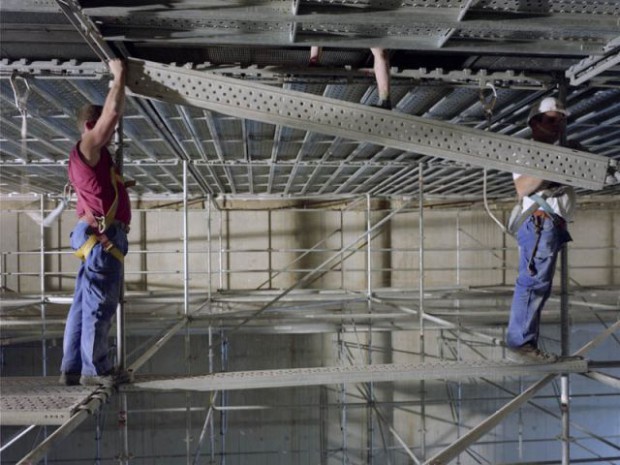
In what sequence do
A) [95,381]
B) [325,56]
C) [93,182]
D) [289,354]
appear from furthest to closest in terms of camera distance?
[289,354] < [325,56] < [95,381] < [93,182]

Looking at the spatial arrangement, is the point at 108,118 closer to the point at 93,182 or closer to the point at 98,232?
the point at 93,182

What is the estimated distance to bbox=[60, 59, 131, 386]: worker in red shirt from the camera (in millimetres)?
2816

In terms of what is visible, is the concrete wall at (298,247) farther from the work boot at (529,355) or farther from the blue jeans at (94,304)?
the blue jeans at (94,304)

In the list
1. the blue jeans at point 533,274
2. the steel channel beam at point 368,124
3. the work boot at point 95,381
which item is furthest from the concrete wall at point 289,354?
the steel channel beam at point 368,124

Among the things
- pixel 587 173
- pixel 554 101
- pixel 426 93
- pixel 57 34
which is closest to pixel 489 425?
pixel 587 173

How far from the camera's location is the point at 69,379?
2986 mm

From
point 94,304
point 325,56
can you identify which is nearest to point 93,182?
point 94,304

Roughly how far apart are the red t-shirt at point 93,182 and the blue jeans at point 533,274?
9.21 feet

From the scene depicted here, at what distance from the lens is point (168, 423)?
991 cm

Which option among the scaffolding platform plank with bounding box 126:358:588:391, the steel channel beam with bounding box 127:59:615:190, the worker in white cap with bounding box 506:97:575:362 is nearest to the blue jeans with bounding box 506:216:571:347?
the worker in white cap with bounding box 506:97:575:362

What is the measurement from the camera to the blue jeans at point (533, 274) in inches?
134

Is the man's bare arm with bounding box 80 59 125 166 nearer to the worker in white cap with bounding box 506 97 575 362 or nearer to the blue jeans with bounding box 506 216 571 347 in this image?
the worker in white cap with bounding box 506 97 575 362

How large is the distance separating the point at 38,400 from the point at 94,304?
22.7 inches

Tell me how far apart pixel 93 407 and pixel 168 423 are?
8.05 metres
